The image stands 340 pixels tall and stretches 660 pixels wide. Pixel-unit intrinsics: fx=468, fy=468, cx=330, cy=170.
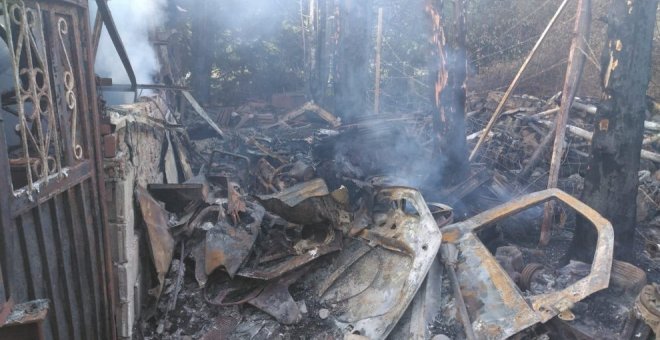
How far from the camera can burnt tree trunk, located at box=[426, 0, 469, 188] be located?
661 cm

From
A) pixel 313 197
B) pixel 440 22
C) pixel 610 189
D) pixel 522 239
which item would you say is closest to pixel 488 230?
pixel 522 239

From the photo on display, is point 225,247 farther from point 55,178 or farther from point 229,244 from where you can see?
point 55,178

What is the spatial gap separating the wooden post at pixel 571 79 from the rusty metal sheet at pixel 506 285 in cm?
166

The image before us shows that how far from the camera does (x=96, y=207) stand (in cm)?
285

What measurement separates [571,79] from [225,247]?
4.40 metres

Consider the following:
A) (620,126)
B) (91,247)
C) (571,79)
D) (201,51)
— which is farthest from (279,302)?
(201,51)

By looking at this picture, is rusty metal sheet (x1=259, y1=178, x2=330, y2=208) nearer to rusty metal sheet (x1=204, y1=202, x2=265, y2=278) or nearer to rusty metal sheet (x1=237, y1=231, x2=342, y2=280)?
rusty metal sheet (x1=204, y1=202, x2=265, y2=278)

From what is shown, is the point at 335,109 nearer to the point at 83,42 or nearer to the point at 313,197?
the point at 313,197

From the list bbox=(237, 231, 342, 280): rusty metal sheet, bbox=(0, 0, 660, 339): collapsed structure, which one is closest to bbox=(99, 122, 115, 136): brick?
bbox=(0, 0, 660, 339): collapsed structure

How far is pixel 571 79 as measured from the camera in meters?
5.55

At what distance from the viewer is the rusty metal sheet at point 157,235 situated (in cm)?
419

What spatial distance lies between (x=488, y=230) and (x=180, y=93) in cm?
905

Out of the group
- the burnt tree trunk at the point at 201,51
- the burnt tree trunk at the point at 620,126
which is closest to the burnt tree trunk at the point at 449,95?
the burnt tree trunk at the point at 620,126

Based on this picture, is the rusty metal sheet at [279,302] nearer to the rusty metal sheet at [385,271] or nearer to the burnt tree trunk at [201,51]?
the rusty metal sheet at [385,271]
